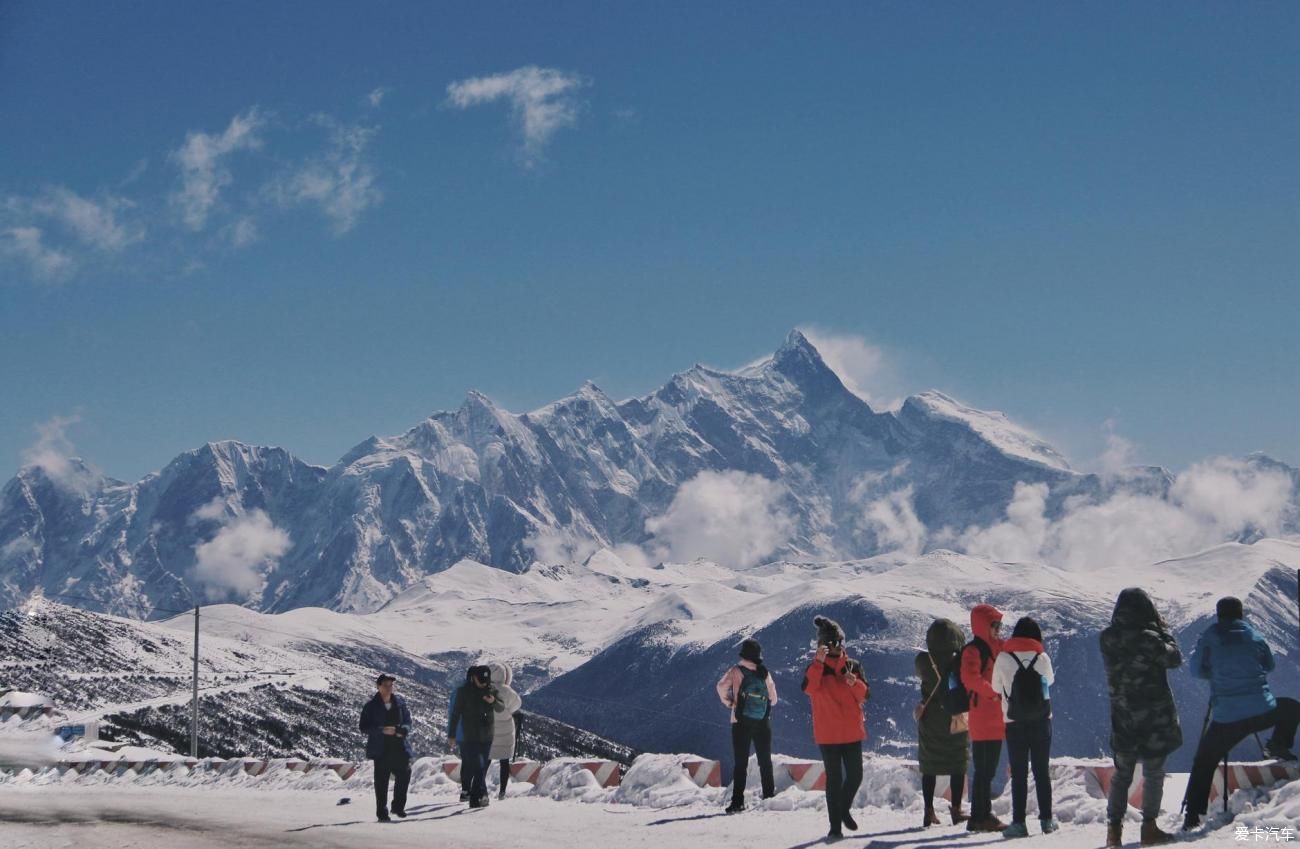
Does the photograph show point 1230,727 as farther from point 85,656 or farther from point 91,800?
point 85,656

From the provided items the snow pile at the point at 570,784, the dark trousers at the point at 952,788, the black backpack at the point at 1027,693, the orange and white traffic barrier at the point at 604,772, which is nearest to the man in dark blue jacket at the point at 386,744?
the snow pile at the point at 570,784

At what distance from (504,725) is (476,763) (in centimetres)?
194

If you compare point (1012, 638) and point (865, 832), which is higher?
point (1012, 638)

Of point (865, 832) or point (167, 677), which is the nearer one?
point (865, 832)

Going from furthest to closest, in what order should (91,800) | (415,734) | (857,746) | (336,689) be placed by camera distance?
(336,689), (415,734), (91,800), (857,746)

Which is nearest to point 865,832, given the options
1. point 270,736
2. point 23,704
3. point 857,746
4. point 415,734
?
point 857,746

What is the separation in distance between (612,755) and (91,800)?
177m

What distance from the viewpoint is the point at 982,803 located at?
49.3ft

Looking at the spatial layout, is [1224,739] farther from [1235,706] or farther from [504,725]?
[504,725]

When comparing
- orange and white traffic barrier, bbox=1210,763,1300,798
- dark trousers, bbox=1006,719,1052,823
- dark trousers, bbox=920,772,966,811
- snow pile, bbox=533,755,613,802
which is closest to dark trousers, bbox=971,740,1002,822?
dark trousers, bbox=1006,719,1052,823

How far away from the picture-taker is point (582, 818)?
63.5 feet

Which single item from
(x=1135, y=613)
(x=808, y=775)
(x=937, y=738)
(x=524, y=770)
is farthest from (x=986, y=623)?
(x=524, y=770)

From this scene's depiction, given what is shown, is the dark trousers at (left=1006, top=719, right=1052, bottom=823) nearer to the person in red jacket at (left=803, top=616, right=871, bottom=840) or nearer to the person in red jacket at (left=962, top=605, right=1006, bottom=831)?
the person in red jacket at (left=962, top=605, right=1006, bottom=831)

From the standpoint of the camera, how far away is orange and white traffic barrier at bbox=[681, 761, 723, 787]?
71.4 feet
